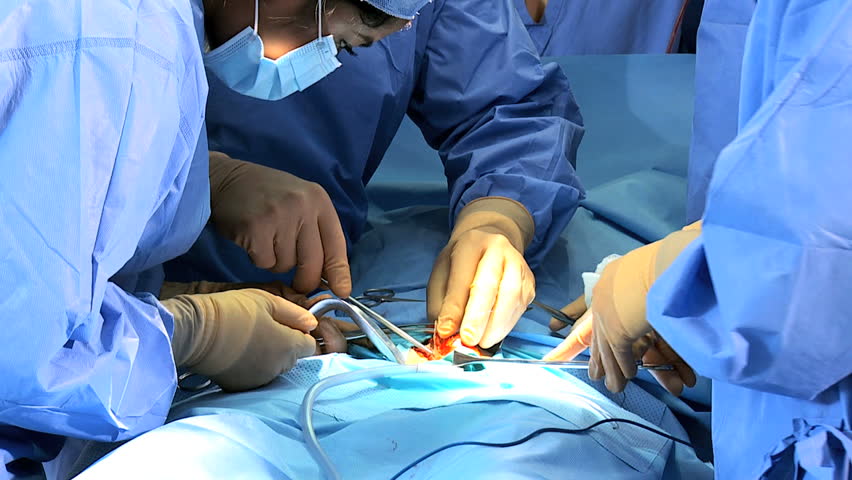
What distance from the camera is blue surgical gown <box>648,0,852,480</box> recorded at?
2.65 ft

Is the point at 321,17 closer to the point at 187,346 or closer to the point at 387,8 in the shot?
the point at 387,8

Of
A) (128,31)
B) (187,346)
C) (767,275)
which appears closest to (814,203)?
(767,275)

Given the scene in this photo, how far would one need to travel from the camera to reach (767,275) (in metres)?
0.83

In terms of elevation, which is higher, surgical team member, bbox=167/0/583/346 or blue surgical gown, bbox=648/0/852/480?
blue surgical gown, bbox=648/0/852/480

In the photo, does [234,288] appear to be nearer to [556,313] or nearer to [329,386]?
[329,386]

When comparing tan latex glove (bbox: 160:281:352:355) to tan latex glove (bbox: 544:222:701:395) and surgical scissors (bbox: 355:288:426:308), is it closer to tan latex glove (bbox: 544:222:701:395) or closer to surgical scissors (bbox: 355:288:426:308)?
surgical scissors (bbox: 355:288:426:308)

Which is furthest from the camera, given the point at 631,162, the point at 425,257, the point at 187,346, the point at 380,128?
the point at 631,162

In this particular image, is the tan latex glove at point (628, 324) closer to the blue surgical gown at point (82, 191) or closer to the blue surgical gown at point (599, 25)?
the blue surgical gown at point (82, 191)

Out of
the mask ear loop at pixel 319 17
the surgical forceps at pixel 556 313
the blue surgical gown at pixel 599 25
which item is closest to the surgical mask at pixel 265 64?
the mask ear loop at pixel 319 17

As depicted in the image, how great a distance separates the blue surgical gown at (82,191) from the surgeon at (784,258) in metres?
0.63

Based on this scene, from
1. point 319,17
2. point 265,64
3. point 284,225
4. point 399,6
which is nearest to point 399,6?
point 399,6

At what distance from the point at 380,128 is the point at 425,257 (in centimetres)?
40

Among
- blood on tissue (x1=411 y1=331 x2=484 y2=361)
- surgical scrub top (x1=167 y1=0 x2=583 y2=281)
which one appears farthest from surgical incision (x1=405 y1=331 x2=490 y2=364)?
surgical scrub top (x1=167 y1=0 x2=583 y2=281)

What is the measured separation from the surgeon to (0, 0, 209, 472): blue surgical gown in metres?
0.63
